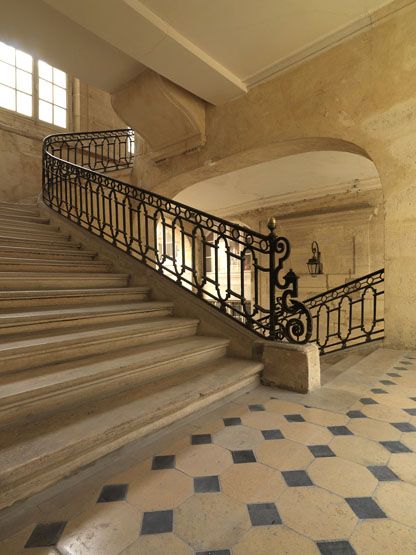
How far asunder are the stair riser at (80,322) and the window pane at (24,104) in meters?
9.21

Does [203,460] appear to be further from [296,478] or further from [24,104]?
[24,104]

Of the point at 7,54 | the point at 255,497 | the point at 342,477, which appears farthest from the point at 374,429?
the point at 7,54

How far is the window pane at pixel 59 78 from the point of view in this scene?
399 inches

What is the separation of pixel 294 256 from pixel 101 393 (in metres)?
8.20

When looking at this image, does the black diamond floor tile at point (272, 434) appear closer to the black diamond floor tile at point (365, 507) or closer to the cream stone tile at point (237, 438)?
the cream stone tile at point (237, 438)

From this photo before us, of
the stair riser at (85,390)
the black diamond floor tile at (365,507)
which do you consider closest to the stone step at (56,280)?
the stair riser at (85,390)

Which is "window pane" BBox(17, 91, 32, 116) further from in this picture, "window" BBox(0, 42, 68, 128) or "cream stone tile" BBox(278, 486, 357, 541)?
"cream stone tile" BBox(278, 486, 357, 541)

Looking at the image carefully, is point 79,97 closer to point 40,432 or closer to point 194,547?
point 40,432

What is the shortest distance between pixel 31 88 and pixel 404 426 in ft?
40.4

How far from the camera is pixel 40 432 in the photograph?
66.0 inches

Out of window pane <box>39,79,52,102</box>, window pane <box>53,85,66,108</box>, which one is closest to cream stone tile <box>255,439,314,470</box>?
window pane <box>39,79,52,102</box>

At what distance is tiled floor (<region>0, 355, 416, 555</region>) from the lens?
1.22 metres

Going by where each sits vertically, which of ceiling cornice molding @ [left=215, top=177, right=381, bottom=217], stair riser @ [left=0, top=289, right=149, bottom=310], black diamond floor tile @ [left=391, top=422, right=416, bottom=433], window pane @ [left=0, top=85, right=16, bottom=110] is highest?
window pane @ [left=0, top=85, right=16, bottom=110]

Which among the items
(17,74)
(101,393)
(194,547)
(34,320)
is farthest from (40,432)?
(17,74)
